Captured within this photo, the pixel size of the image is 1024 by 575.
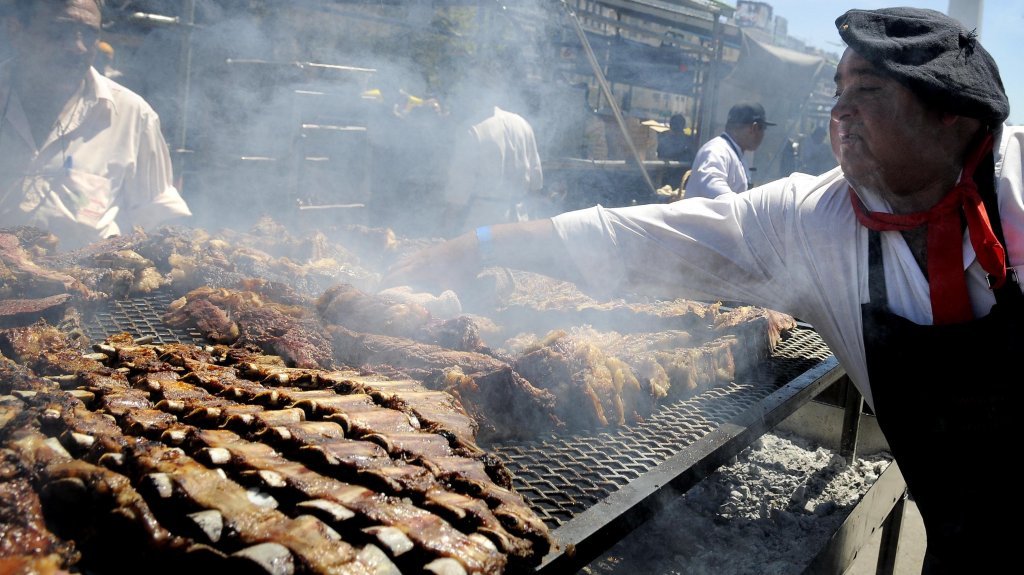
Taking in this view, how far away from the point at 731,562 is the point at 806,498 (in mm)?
1096

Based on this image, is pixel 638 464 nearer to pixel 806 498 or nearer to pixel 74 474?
pixel 74 474

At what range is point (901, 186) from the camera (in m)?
2.31

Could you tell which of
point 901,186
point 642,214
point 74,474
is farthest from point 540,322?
point 74,474

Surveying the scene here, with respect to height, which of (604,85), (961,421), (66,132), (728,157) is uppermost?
(604,85)

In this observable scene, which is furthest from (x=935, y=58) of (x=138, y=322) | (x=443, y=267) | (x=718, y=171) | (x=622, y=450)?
(x=718, y=171)

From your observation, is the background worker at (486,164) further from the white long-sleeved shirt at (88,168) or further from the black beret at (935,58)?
the black beret at (935,58)

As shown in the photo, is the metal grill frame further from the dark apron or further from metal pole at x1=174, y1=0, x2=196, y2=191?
metal pole at x1=174, y1=0, x2=196, y2=191

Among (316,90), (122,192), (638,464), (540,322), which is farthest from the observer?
(316,90)

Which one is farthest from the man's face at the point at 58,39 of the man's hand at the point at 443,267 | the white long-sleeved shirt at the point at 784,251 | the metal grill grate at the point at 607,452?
the metal grill grate at the point at 607,452

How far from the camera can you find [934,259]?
2.22 meters

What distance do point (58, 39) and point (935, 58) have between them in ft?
16.1

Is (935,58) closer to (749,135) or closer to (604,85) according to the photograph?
(749,135)

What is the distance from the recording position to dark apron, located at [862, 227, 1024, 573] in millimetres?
2109

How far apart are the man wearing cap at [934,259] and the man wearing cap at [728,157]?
5.22 meters
